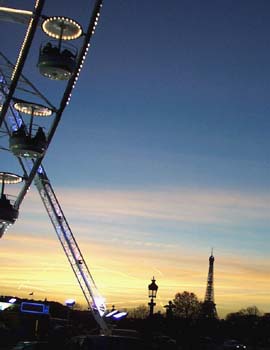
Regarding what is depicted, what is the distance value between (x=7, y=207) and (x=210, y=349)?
118ft

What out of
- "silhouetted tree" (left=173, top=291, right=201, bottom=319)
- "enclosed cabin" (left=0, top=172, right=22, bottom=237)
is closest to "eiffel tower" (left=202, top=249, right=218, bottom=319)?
"silhouetted tree" (left=173, top=291, right=201, bottom=319)

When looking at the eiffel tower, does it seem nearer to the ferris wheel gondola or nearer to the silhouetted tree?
the silhouetted tree

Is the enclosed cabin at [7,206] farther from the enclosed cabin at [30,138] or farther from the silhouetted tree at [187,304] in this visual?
the silhouetted tree at [187,304]

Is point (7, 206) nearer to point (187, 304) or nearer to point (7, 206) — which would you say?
point (7, 206)

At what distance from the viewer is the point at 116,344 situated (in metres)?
21.9

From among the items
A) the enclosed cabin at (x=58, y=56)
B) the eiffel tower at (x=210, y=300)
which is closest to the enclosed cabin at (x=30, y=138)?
the enclosed cabin at (x=58, y=56)

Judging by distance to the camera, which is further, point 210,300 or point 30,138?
point 210,300

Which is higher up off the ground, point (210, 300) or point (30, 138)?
point (210, 300)

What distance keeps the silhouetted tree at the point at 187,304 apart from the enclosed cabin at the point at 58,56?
453 ft

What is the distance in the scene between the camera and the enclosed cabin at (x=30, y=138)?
1036 inches

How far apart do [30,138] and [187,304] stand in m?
145

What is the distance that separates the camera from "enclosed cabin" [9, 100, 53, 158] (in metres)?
26.3

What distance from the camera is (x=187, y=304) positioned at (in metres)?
166

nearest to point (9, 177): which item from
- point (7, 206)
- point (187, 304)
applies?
point (7, 206)
